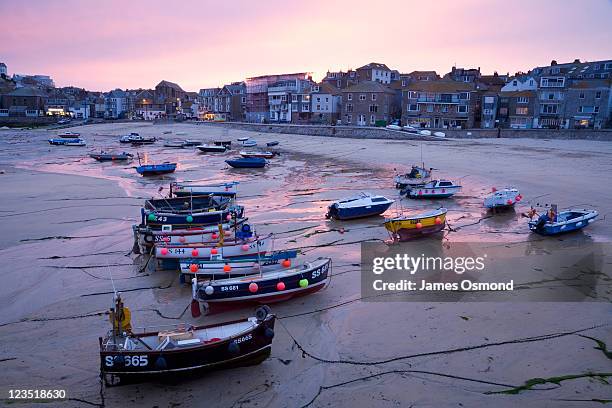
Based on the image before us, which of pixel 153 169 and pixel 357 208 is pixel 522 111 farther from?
pixel 357 208

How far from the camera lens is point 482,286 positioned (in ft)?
48.0

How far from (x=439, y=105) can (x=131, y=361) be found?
255ft

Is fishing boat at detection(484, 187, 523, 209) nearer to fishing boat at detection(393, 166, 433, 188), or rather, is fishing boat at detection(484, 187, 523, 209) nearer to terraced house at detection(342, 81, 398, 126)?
fishing boat at detection(393, 166, 433, 188)

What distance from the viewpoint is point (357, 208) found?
23.7m

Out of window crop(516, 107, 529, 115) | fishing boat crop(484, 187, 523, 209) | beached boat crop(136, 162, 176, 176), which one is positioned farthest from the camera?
window crop(516, 107, 529, 115)

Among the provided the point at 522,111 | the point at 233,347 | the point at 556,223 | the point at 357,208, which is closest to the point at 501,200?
the point at 556,223

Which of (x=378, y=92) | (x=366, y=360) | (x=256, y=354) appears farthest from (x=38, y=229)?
(x=378, y=92)

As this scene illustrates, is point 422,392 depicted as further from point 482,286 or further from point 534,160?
point 534,160

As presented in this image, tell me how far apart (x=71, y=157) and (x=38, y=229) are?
37.6m

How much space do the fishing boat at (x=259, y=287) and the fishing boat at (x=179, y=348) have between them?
7.42 feet

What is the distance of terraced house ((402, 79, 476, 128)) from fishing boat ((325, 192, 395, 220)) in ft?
191

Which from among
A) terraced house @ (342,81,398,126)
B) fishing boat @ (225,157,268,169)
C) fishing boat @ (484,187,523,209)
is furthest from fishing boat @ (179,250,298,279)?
terraced house @ (342,81,398,126)

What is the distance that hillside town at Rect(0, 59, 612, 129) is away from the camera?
238 feet

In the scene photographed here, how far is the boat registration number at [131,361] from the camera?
31.2ft
